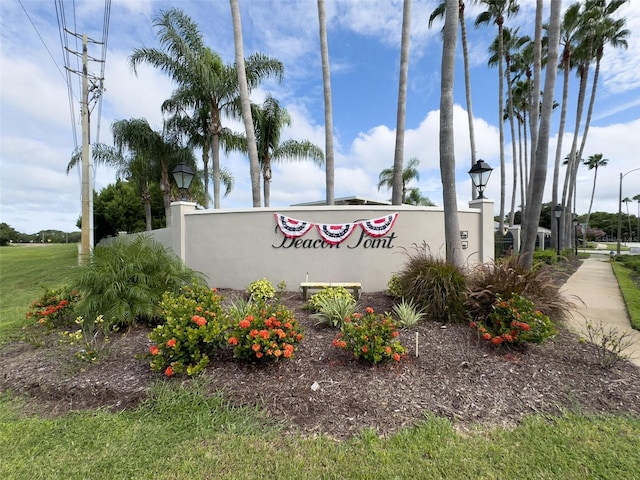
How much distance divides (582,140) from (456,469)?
2709cm

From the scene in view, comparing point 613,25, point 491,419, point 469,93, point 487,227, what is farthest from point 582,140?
point 491,419

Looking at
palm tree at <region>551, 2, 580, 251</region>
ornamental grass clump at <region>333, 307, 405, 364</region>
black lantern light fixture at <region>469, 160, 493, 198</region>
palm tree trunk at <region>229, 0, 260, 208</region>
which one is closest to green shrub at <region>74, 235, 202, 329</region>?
ornamental grass clump at <region>333, 307, 405, 364</region>

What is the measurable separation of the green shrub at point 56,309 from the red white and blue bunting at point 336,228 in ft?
13.0

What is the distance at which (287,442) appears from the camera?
2.29 metres

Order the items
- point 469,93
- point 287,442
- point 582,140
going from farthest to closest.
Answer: point 582,140 → point 469,93 → point 287,442

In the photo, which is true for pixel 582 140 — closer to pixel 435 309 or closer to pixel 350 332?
pixel 435 309

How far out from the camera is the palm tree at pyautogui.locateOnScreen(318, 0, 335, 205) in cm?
905

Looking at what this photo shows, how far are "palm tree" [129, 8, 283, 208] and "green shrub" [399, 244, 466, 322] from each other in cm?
901

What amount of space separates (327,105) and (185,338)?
8380mm

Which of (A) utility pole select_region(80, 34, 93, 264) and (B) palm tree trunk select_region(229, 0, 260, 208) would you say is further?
(A) utility pole select_region(80, 34, 93, 264)

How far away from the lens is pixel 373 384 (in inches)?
117

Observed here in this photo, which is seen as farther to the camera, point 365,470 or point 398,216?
point 398,216

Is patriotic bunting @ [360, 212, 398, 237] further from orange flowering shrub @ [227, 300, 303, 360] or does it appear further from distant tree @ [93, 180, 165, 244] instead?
distant tree @ [93, 180, 165, 244]

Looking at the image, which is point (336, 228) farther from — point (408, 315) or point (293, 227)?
point (408, 315)
